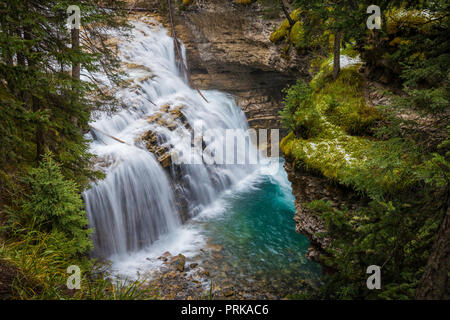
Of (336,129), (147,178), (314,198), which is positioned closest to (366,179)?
(314,198)

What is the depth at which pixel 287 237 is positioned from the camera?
8.94m

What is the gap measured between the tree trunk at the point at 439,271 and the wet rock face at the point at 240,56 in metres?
12.5

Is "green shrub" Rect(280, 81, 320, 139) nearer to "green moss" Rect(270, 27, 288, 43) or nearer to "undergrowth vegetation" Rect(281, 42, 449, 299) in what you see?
"undergrowth vegetation" Rect(281, 42, 449, 299)

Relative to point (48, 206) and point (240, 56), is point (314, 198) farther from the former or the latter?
point (240, 56)

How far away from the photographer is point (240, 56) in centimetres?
1712

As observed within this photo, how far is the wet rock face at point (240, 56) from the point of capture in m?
15.3

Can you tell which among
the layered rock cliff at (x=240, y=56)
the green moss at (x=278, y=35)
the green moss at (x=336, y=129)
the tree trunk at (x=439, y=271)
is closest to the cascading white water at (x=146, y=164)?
the layered rock cliff at (x=240, y=56)

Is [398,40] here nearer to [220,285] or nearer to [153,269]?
[220,285]

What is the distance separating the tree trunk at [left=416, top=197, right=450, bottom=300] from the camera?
2.20m

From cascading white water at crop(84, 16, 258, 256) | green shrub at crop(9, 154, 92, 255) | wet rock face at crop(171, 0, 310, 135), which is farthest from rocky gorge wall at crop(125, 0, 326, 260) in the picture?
green shrub at crop(9, 154, 92, 255)

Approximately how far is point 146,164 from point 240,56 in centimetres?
1159

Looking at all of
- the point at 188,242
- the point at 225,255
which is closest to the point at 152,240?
the point at 188,242

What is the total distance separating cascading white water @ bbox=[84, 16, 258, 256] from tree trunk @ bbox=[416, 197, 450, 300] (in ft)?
22.6
